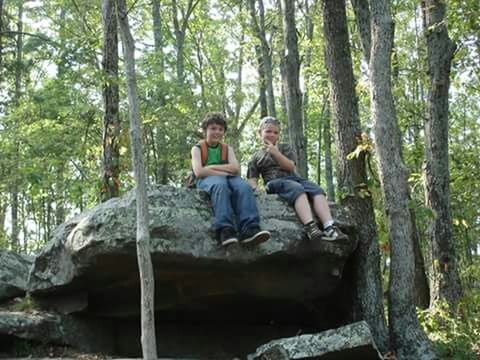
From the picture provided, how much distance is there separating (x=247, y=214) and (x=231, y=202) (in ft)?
1.17

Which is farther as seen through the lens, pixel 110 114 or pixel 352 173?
pixel 110 114

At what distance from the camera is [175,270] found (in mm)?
6980

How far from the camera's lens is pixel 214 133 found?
7223 millimetres

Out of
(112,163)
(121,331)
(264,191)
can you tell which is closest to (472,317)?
(264,191)

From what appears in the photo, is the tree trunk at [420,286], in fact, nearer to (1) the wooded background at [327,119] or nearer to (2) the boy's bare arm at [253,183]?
(1) the wooded background at [327,119]

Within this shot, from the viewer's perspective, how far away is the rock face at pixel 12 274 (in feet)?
26.8

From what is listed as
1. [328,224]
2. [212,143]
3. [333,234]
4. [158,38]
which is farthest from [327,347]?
[158,38]

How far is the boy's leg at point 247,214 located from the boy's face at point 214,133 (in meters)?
0.73

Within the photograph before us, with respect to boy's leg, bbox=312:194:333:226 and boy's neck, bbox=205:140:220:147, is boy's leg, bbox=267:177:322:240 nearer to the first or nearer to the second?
boy's leg, bbox=312:194:333:226

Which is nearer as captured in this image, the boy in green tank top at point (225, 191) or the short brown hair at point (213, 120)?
the boy in green tank top at point (225, 191)

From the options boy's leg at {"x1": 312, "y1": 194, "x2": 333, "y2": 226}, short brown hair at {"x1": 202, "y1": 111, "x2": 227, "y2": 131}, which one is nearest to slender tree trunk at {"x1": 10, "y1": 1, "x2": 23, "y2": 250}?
short brown hair at {"x1": 202, "y1": 111, "x2": 227, "y2": 131}

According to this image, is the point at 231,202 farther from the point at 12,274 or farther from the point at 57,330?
the point at 12,274

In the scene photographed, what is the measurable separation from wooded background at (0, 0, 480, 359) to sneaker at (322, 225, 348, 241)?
32.0 inches

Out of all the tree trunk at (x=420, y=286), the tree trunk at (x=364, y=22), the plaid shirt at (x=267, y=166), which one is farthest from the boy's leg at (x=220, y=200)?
the tree trunk at (x=420, y=286)
